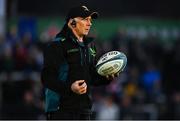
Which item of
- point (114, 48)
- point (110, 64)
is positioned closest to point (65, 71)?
point (110, 64)

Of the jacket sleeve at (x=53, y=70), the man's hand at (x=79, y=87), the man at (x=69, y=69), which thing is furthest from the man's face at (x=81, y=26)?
the man's hand at (x=79, y=87)

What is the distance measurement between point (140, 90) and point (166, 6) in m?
3.55

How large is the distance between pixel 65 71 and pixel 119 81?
28.3 ft

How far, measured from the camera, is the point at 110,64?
25.9 ft

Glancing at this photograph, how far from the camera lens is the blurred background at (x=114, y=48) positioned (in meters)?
14.9

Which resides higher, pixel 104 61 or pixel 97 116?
pixel 104 61

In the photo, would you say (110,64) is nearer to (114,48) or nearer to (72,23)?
(72,23)

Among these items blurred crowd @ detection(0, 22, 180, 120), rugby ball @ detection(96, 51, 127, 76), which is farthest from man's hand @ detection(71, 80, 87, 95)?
blurred crowd @ detection(0, 22, 180, 120)

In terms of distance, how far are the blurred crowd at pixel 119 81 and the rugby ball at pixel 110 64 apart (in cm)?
657

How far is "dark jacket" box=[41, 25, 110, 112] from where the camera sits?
7383 millimetres

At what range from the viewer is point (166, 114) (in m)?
14.9

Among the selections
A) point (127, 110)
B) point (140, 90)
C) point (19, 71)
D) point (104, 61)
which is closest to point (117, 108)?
point (127, 110)

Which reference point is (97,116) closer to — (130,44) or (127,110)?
(127,110)

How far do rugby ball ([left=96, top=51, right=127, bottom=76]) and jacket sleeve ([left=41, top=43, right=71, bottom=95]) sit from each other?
0.54m
